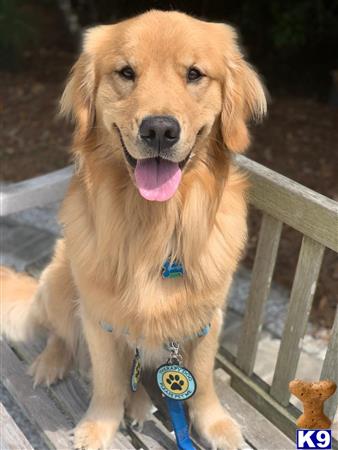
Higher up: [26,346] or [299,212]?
[299,212]

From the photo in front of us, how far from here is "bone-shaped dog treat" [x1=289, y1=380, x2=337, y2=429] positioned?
5.60ft

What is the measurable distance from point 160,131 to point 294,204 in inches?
28.0

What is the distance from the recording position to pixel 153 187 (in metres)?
1.75

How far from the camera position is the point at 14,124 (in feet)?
17.9

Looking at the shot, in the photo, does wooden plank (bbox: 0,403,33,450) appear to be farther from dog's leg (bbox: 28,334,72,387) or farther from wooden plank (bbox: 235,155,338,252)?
wooden plank (bbox: 235,155,338,252)

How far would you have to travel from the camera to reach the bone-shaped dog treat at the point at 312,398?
1707mm

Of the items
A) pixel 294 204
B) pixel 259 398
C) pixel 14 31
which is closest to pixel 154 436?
pixel 259 398

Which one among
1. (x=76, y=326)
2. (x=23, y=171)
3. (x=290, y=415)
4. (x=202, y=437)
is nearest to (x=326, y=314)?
(x=290, y=415)

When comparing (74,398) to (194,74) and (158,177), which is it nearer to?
(158,177)

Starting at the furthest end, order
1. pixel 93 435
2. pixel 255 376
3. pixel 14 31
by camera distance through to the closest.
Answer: pixel 14 31, pixel 255 376, pixel 93 435

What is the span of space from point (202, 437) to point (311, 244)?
3.12 feet

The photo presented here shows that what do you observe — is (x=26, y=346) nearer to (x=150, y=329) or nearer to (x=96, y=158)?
A: (x=150, y=329)

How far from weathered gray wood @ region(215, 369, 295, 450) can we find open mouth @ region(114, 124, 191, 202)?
1172 millimetres

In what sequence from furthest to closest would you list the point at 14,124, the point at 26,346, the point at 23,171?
the point at 14,124 < the point at 23,171 < the point at 26,346
